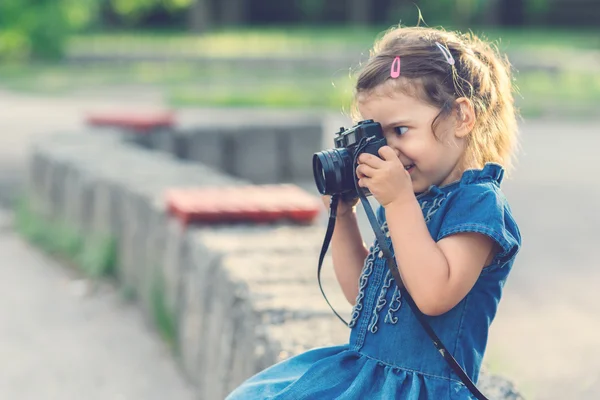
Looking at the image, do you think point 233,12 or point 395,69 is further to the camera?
point 233,12

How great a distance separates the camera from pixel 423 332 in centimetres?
209

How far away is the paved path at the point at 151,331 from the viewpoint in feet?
13.2

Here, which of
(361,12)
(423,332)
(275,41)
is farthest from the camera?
(361,12)

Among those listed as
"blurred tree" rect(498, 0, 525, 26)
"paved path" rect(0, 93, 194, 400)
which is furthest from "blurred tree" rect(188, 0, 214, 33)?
"paved path" rect(0, 93, 194, 400)

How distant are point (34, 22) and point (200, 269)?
69.6ft

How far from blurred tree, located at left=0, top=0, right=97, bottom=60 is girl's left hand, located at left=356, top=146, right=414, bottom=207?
22.6 metres

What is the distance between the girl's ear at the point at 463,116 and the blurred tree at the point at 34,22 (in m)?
22.5

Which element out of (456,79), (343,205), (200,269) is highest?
(456,79)

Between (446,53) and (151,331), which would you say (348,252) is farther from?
(151,331)

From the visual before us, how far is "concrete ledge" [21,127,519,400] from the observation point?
3.14 m

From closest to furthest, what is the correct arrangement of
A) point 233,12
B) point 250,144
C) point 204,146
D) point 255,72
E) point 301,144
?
point 204,146, point 250,144, point 301,144, point 255,72, point 233,12

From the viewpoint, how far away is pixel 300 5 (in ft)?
106

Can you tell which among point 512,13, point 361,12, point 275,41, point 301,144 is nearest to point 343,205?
A: point 301,144

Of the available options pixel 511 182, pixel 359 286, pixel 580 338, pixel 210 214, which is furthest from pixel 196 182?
pixel 511 182
